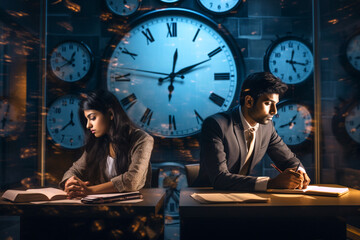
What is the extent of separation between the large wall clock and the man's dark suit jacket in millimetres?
729

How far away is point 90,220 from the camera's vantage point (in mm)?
1479

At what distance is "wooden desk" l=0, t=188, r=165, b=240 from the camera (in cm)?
131

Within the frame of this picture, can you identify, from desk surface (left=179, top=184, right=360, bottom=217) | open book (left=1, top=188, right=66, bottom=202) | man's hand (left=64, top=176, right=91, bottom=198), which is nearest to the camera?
desk surface (left=179, top=184, right=360, bottom=217)

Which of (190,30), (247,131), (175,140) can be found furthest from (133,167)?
(190,30)

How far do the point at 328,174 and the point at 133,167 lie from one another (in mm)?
1766

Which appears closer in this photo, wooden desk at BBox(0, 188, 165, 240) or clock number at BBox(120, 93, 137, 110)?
wooden desk at BBox(0, 188, 165, 240)

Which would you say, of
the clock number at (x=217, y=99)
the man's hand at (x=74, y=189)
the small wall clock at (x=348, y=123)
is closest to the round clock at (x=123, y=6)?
the clock number at (x=217, y=99)

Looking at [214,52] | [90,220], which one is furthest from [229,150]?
[214,52]

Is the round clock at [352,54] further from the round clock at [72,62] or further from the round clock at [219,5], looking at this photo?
the round clock at [72,62]

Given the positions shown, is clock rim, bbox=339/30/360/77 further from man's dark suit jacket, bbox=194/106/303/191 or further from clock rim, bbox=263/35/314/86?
man's dark suit jacket, bbox=194/106/303/191

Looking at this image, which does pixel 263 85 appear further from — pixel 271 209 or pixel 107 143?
pixel 107 143

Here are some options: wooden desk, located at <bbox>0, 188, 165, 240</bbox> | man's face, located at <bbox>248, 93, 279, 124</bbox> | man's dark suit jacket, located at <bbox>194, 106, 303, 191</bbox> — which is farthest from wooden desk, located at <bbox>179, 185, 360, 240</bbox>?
man's face, located at <bbox>248, 93, 279, 124</bbox>

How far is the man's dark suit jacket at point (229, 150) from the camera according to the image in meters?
1.73

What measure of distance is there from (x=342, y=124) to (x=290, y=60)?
0.67 m
